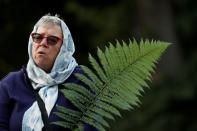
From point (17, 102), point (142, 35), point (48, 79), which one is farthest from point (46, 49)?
point (142, 35)

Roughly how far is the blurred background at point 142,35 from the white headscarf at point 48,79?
7538 mm

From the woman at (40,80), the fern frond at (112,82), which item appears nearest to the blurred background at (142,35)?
the woman at (40,80)

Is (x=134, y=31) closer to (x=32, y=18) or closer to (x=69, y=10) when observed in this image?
(x=69, y=10)

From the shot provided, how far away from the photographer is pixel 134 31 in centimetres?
1436

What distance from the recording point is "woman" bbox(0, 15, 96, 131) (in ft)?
9.28

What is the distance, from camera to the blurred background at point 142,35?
11711 millimetres

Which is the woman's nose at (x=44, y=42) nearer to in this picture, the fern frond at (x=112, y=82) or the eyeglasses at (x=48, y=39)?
the eyeglasses at (x=48, y=39)

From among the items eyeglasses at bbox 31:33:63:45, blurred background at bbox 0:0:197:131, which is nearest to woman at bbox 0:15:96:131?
eyeglasses at bbox 31:33:63:45

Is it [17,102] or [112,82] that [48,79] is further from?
[112,82]

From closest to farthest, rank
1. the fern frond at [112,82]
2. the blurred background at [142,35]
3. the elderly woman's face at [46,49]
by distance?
the fern frond at [112,82] → the elderly woman's face at [46,49] → the blurred background at [142,35]

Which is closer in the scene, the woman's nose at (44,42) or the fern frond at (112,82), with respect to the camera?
the fern frond at (112,82)

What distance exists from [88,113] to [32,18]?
29.6 feet

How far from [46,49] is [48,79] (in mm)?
150

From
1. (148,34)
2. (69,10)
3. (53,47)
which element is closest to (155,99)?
(148,34)
